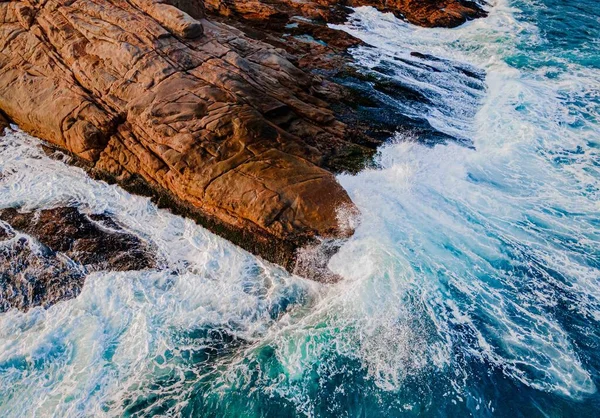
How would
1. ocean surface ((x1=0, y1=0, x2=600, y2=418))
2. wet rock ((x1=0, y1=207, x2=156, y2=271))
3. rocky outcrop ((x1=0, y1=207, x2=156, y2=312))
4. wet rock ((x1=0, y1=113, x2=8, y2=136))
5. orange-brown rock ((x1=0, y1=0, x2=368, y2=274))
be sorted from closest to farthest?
1. ocean surface ((x1=0, y1=0, x2=600, y2=418))
2. rocky outcrop ((x1=0, y1=207, x2=156, y2=312))
3. wet rock ((x1=0, y1=207, x2=156, y2=271))
4. orange-brown rock ((x1=0, y1=0, x2=368, y2=274))
5. wet rock ((x1=0, y1=113, x2=8, y2=136))

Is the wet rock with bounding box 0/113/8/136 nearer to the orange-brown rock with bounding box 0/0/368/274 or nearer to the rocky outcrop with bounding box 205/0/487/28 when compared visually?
the orange-brown rock with bounding box 0/0/368/274

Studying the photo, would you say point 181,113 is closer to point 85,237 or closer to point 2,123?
point 85,237

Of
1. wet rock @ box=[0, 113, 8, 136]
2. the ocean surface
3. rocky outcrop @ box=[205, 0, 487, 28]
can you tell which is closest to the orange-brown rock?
wet rock @ box=[0, 113, 8, 136]

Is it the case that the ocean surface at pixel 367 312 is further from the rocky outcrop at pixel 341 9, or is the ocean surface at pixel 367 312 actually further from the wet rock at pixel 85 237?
the rocky outcrop at pixel 341 9

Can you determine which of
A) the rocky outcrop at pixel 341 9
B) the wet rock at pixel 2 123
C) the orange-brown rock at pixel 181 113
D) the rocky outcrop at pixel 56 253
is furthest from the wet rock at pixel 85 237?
the rocky outcrop at pixel 341 9

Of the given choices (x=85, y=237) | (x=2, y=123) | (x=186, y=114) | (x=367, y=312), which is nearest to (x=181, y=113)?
(x=186, y=114)

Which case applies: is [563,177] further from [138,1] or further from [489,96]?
[138,1]

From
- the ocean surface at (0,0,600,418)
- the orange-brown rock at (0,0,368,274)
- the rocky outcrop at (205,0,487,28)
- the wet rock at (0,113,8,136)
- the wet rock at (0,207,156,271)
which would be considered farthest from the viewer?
the rocky outcrop at (205,0,487,28)

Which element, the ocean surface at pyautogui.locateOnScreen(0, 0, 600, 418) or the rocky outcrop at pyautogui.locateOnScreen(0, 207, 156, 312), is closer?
the ocean surface at pyautogui.locateOnScreen(0, 0, 600, 418)
